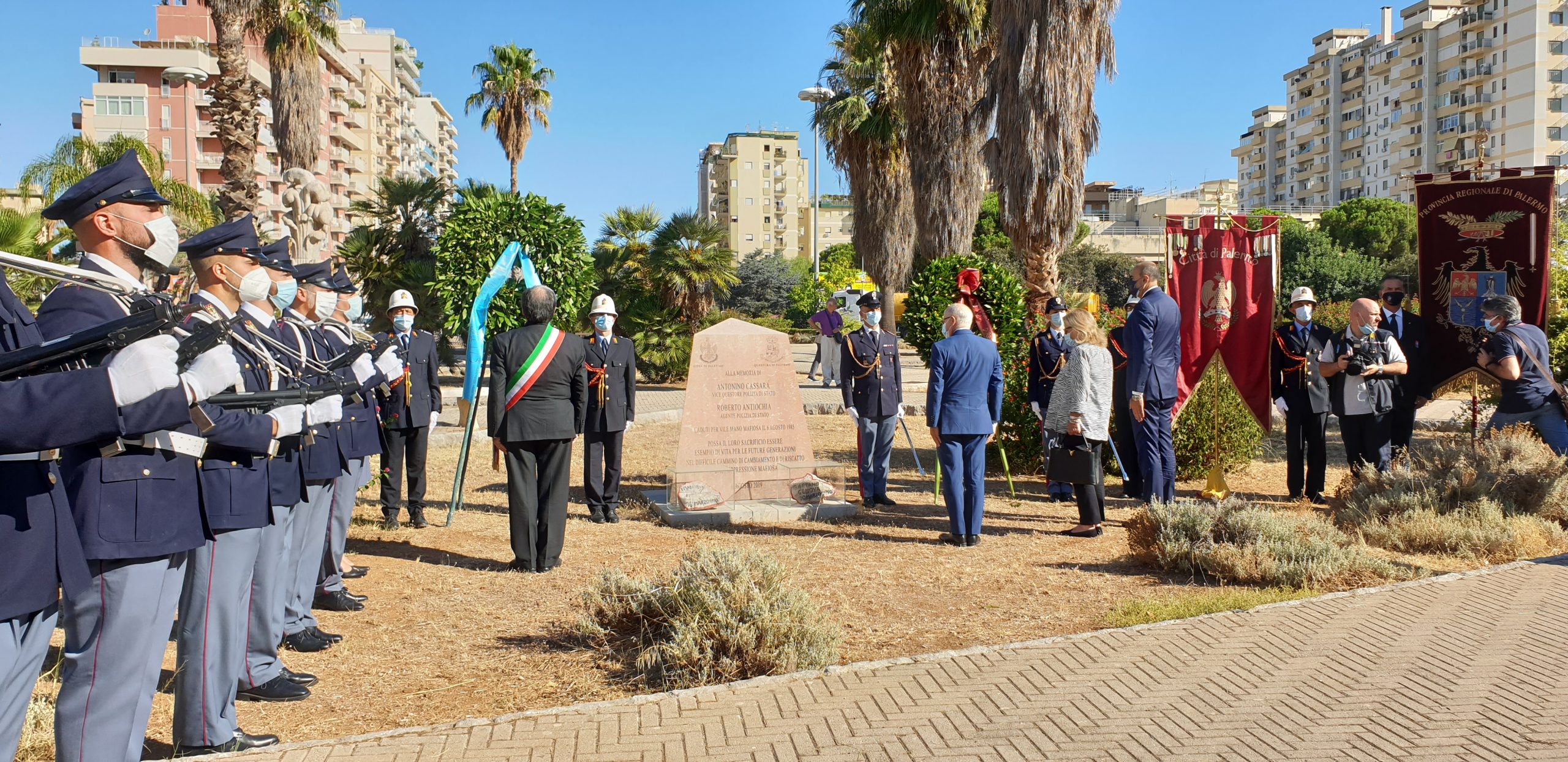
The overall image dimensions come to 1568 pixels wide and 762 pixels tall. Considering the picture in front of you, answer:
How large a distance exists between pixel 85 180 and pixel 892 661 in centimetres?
375

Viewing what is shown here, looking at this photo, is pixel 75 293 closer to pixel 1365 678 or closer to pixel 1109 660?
pixel 1109 660

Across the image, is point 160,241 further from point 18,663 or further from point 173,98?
point 173,98

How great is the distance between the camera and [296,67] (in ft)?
71.9

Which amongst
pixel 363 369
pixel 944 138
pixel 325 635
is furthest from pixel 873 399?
pixel 944 138

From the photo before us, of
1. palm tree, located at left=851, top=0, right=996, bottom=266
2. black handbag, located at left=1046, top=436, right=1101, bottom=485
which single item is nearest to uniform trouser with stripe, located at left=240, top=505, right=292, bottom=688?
black handbag, located at left=1046, top=436, right=1101, bottom=485

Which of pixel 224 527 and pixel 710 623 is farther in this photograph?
pixel 710 623

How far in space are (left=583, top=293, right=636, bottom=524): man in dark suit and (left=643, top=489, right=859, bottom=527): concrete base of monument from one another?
54 centimetres

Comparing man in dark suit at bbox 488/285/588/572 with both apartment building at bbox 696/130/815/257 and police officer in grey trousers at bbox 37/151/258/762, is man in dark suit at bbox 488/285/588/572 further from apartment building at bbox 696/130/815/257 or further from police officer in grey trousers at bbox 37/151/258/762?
apartment building at bbox 696/130/815/257

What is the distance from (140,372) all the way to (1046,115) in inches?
547

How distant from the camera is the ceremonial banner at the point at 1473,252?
32.9ft

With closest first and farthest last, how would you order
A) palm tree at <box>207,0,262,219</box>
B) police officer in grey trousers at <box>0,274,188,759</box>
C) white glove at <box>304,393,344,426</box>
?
police officer in grey trousers at <box>0,274,188,759</box> < white glove at <box>304,393,344,426</box> < palm tree at <box>207,0,262,219</box>

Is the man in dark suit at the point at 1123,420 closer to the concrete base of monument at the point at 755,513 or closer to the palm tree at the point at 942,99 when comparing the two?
the concrete base of monument at the point at 755,513

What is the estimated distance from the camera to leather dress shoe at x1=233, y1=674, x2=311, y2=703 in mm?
4820

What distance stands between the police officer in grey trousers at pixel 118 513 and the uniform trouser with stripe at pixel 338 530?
3015mm
